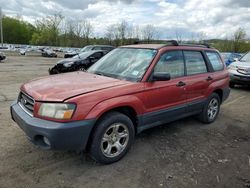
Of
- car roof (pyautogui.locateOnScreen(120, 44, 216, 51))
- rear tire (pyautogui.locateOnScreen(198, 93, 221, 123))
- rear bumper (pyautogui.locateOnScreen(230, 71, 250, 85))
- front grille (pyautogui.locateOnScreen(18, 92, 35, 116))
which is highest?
car roof (pyautogui.locateOnScreen(120, 44, 216, 51))

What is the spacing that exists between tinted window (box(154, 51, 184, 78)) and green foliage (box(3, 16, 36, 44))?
3760 inches

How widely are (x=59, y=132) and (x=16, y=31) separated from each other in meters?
99.3

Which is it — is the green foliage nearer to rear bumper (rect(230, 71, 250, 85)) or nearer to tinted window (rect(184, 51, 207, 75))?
rear bumper (rect(230, 71, 250, 85))

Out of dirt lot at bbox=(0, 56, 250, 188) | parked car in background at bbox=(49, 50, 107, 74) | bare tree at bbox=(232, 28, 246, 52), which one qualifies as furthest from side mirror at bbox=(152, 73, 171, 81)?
bare tree at bbox=(232, 28, 246, 52)

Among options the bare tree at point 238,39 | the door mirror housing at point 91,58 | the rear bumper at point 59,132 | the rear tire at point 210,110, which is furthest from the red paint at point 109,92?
the bare tree at point 238,39

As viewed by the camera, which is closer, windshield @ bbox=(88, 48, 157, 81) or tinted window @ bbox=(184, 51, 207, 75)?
windshield @ bbox=(88, 48, 157, 81)

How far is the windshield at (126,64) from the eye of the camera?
3973 mm

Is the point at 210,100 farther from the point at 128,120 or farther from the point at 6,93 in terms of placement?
the point at 6,93

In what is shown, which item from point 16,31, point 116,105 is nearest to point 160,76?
point 116,105

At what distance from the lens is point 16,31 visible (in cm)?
9125

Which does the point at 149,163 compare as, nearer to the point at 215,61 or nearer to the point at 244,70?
the point at 215,61

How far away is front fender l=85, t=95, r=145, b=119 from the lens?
10.4 feet

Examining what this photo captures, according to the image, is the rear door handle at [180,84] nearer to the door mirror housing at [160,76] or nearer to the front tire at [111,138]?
the door mirror housing at [160,76]

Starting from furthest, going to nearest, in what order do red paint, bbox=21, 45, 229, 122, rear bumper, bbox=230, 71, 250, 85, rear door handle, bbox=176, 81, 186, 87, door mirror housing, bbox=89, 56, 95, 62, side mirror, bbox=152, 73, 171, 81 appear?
1. door mirror housing, bbox=89, 56, 95, 62
2. rear bumper, bbox=230, 71, 250, 85
3. rear door handle, bbox=176, 81, 186, 87
4. side mirror, bbox=152, 73, 171, 81
5. red paint, bbox=21, 45, 229, 122
